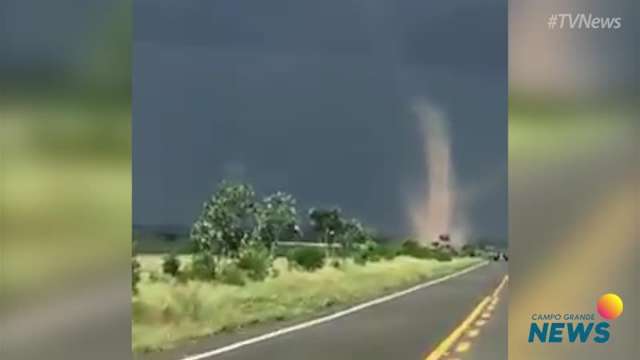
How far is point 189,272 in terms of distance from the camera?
244cm

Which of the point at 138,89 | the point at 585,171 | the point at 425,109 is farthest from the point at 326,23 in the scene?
the point at 585,171

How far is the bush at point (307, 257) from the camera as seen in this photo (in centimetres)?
250

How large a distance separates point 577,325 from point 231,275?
118 cm

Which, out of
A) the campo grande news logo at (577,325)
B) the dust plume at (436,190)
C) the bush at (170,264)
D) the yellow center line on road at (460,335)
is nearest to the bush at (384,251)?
the dust plume at (436,190)

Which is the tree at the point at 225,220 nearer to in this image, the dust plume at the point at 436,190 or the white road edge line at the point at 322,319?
the white road edge line at the point at 322,319

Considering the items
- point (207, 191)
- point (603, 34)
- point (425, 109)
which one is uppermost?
point (603, 34)

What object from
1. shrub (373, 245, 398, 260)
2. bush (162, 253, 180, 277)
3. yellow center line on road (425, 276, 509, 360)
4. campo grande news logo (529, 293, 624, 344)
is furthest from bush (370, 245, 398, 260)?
bush (162, 253, 180, 277)

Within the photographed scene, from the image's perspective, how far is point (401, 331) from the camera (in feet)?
8.55

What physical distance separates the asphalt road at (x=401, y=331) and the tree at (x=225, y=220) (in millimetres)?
302

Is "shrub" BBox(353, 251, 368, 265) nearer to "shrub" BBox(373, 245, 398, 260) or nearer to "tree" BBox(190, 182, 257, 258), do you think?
"shrub" BBox(373, 245, 398, 260)

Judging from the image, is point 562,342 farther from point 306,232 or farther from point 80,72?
point 80,72

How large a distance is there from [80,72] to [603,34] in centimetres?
175

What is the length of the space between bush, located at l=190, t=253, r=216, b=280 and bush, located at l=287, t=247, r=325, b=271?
0.83 ft

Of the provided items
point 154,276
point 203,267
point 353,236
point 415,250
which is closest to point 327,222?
point 353,236
